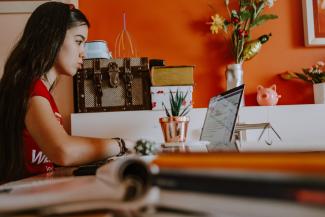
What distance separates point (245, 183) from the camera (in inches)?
10.9

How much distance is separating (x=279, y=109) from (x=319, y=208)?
1995mm

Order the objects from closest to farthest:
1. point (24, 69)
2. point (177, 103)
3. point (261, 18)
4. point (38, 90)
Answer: point (38, 90) < point (24, 69) < point (177, 103) < point (261, 18)

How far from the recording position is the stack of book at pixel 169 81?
6.97ft

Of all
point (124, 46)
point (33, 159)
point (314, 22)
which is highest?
point (314, 22)

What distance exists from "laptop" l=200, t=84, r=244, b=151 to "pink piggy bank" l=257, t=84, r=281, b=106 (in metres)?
0.67

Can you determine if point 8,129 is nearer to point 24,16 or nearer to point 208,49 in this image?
point 24,16

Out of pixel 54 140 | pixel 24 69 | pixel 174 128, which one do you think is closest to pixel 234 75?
pixel 174 128

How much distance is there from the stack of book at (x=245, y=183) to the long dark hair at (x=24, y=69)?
97cm

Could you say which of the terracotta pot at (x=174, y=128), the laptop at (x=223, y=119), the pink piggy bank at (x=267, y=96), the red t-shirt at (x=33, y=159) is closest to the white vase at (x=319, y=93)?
the pink piggy bank at (x=267, y=96)

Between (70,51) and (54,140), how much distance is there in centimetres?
47

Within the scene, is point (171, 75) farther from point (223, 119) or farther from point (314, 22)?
point (314, 22)

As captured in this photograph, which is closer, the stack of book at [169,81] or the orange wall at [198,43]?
the stack of book at [169,81]

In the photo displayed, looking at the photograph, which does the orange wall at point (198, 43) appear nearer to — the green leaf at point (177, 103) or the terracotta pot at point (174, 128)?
the green leaf at point (177, 103)

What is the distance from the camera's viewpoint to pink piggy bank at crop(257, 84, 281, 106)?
2.24 meters
